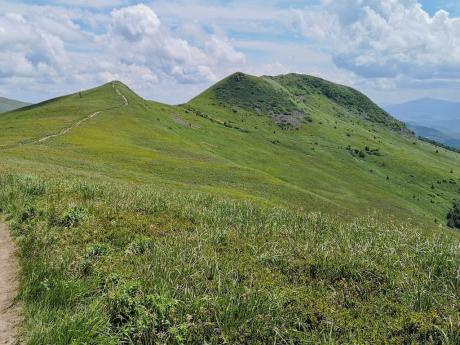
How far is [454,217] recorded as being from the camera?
125688 millimetres

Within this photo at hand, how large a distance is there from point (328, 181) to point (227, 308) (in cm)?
11600

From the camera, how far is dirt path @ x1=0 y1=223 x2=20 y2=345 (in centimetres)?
877

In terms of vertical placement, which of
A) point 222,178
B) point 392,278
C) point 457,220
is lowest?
point 457,220

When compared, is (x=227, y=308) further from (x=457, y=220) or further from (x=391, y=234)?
(x=457, y=220)

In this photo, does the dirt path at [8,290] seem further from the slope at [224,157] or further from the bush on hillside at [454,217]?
the bush on hillside at [454,217]

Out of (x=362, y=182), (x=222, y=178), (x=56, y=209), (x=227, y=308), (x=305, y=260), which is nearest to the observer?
(x=227, y=308)

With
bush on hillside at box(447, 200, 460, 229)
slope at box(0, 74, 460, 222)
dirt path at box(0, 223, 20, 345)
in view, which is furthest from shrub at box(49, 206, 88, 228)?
bush on hillside at box(447, 200, 460, 229)

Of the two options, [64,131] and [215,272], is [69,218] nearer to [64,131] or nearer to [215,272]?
[215,272]

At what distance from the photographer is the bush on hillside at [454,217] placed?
120 meters

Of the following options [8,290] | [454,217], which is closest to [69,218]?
[8,290]

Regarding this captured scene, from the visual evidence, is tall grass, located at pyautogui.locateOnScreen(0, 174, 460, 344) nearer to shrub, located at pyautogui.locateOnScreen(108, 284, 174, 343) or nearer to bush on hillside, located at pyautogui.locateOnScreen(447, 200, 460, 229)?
shrub, located at pyautogui.locateOnScreen(108, 284, 174, 343)

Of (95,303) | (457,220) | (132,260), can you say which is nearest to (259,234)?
(132,260)

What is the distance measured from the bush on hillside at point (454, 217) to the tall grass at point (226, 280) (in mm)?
118619

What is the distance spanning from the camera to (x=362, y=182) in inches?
5463
